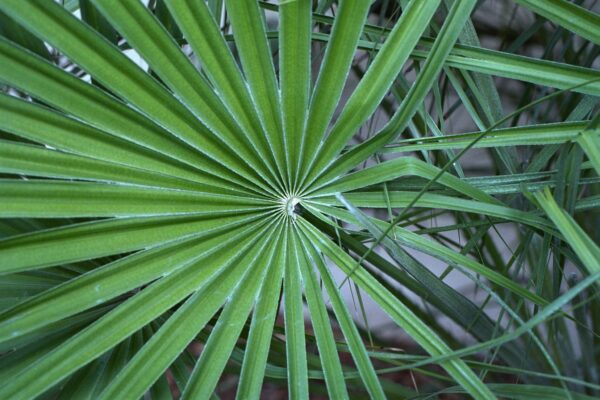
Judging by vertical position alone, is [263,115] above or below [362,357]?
above

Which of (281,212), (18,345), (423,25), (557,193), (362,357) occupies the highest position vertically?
(423,25)

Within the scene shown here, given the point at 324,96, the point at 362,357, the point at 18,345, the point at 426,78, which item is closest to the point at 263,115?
the point at 324,96

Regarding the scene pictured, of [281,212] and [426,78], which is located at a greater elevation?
[426,78]

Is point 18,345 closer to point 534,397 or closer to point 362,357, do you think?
point 362,357

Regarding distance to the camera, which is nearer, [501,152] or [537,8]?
[537,8]

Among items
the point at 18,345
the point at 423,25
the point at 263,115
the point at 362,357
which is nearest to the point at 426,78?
the point at 423,25

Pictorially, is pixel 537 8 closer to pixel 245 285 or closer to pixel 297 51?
pixel 297 51

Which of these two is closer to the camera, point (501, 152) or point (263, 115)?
point (263, 115)

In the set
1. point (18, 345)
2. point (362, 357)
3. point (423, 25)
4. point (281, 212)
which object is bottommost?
point (18, 345)

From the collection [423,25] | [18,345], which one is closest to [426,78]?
[423,25]
